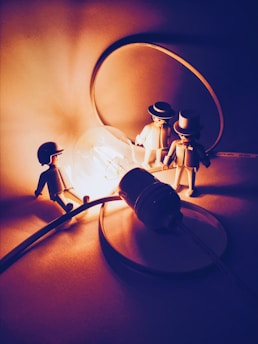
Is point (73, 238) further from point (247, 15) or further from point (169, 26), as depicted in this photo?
point (247, 15)

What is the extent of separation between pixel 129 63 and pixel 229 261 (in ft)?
2.42

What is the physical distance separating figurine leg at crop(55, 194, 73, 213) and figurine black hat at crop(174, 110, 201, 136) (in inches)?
15.5

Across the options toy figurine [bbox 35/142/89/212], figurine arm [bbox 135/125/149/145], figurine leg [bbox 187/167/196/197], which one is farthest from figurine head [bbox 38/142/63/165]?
figurine leg [bbox 187/167/196/197]

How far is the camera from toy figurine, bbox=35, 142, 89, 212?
1.02 m

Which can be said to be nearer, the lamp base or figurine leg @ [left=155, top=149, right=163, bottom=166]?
the lamp base

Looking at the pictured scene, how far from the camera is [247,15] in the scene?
1210 mm

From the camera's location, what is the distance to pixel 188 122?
1.02 metres

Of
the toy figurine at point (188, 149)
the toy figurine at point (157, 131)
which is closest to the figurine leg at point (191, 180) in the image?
the toy figurine at point (188, 149)

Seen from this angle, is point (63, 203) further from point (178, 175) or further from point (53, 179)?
point (178, 175)

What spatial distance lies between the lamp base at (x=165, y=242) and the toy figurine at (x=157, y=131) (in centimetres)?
23

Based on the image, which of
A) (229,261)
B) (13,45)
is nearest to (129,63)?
(13,45)

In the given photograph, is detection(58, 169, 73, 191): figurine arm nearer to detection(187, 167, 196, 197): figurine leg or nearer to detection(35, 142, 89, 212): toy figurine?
detection(35, 142, 89, 212): toy figurine

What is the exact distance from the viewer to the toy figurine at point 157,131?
3.63 feet

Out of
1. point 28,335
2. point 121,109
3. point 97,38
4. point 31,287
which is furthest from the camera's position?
point 121,109
